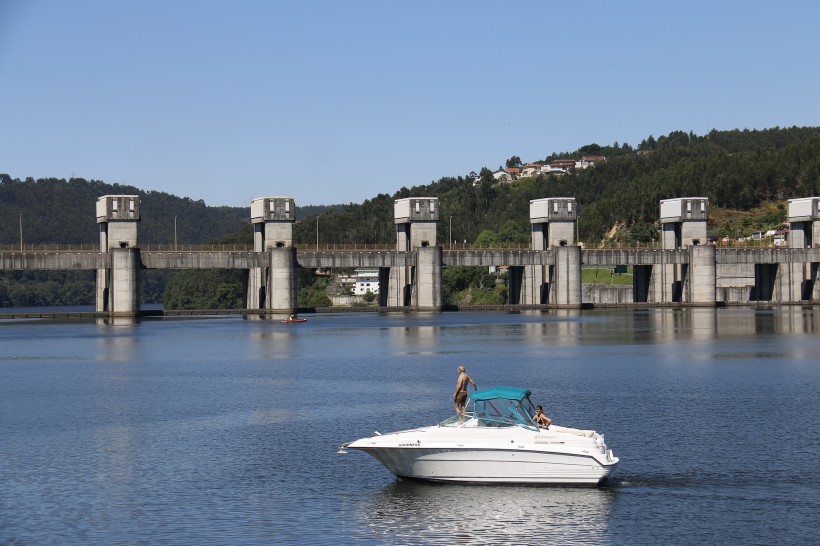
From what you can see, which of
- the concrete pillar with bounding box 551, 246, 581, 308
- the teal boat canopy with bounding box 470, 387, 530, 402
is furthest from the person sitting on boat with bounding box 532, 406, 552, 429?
the concrete pillar with bounding box 551, 246, 581, 308

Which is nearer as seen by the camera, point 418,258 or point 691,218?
point 418,258

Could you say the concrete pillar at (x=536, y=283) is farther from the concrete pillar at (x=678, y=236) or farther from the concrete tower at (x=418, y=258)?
the concrete pillar at (x=678, y=236)

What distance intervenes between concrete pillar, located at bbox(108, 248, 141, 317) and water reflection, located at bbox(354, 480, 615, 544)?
12150 cm

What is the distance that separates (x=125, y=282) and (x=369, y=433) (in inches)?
4382

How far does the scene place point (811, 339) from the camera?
117 metres

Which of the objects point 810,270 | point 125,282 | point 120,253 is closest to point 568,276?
point 810,270

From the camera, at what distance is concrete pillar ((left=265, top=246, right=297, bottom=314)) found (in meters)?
170

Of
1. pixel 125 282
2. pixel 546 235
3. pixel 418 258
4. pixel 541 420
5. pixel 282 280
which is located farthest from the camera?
pixel 546 235

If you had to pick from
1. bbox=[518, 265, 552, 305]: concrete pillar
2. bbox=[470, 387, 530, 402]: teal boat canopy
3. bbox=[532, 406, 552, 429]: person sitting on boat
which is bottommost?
bbox=[532, 406, 552, 429]: person sitting on boat

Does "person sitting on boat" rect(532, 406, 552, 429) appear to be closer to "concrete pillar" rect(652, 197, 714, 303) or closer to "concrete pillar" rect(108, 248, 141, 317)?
"concrete pillar" rect(108, 248, 141, 317)

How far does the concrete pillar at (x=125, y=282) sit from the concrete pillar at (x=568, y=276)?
6214 centimetres

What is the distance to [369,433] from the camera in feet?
189

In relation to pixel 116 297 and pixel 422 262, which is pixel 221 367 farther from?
pixel 422 262

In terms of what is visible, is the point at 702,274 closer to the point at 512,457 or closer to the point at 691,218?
the point at 691,218
